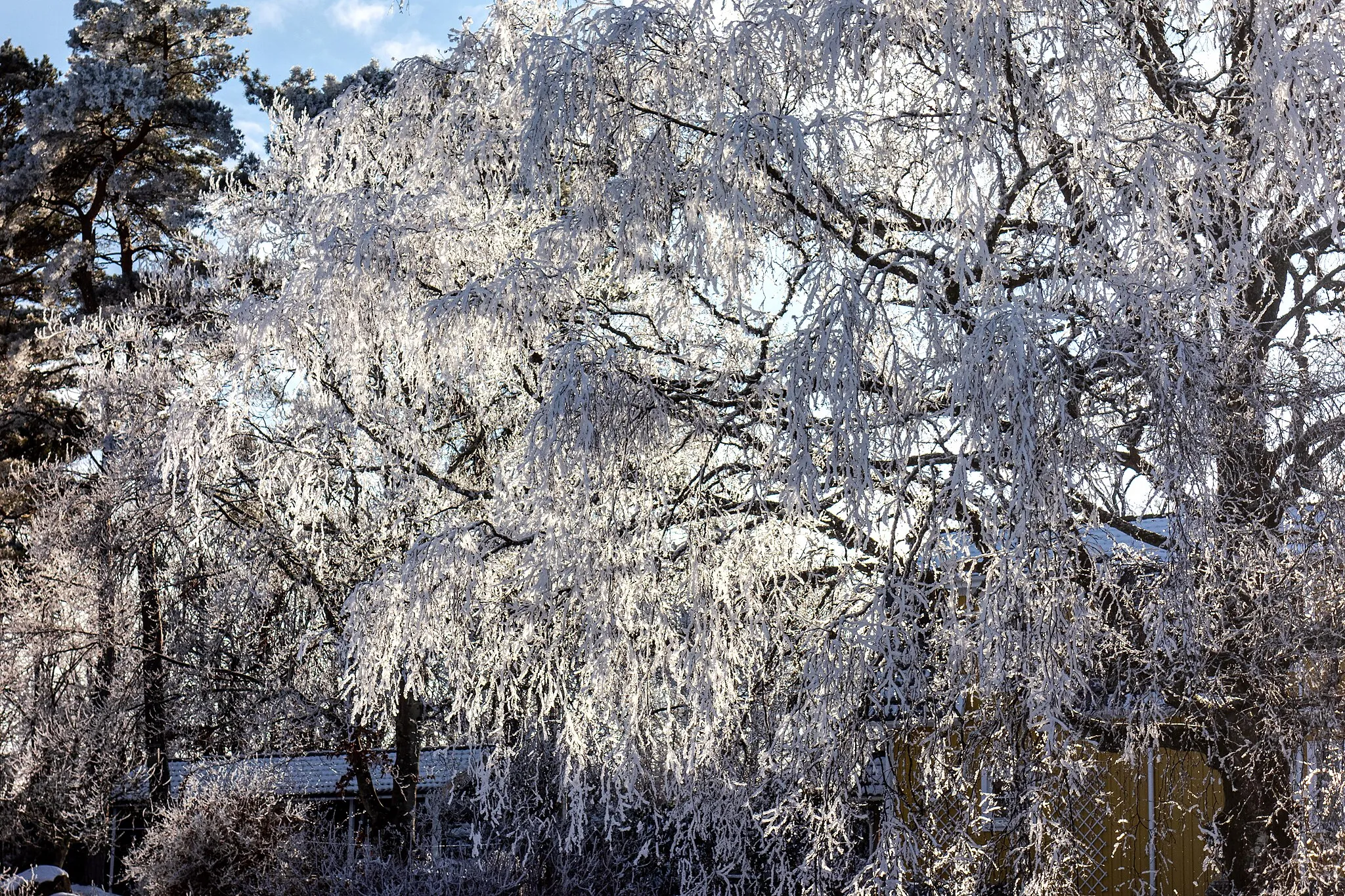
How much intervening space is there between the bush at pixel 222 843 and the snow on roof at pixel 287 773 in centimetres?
30

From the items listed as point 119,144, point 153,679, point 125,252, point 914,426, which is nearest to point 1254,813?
point 914,426

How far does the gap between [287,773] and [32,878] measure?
2269 millimetres

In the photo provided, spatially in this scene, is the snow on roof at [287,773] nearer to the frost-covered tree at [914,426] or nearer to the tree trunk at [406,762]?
the tree trunk at [406,762]

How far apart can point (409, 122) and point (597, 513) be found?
3042mm

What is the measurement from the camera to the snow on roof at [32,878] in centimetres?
945

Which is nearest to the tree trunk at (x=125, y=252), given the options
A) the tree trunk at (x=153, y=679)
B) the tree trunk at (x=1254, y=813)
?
the tree trunk at (x=153, y=679)

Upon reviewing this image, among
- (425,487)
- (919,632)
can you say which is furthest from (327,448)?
(919,632)

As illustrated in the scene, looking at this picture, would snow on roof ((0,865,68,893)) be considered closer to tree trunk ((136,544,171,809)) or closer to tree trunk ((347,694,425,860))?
tree trunk ((136,544,171,809))

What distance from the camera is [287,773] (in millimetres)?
9508

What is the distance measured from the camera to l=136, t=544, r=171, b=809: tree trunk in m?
10.6

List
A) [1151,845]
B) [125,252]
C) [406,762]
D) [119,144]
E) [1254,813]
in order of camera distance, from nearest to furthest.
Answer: [1254,813]
[1151,845]
[406,762]
[119,144]
[125,252]

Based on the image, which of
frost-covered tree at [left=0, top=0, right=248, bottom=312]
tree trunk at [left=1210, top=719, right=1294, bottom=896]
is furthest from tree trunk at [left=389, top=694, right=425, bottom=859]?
frost-covered tree at [left=0, top=0, right=248, bottom=312]

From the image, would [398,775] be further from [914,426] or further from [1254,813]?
[914,426]

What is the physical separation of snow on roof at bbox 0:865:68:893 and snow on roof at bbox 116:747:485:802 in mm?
899
